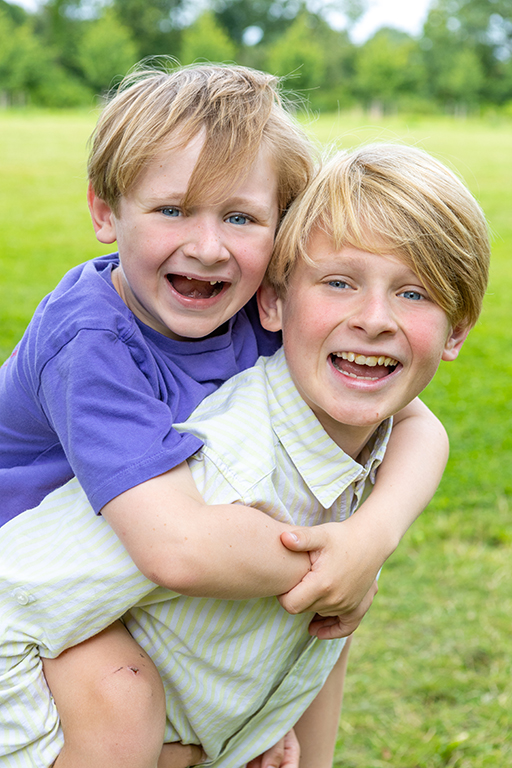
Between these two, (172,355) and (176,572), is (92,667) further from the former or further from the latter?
(172,355)

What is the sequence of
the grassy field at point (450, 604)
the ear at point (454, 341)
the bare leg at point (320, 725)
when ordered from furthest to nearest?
the grassy field at point (450, 604) < the bare leg at point (320, 725) < the ear at point (454, 341)

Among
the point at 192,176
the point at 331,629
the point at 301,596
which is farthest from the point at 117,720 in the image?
the point at 192,176

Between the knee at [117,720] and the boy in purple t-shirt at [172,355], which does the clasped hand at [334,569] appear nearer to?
the boy in purple t-shirt at [172,355]

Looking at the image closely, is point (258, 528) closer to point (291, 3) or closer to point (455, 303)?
point (455, 303)

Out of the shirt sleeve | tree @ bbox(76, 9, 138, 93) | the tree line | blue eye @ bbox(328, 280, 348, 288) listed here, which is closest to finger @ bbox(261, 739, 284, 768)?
the shirt sleeve

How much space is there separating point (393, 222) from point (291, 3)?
62917mm

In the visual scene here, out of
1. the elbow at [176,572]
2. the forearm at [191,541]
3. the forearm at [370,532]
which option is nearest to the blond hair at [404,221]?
the forearm at [370,532]

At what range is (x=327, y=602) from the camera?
165 cm

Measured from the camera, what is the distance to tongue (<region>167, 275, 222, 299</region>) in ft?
6.04

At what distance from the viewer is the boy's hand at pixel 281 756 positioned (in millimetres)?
2059

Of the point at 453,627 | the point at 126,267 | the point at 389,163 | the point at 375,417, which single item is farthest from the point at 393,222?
the point at 453,627

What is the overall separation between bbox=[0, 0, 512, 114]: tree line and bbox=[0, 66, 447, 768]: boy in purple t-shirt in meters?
42.1

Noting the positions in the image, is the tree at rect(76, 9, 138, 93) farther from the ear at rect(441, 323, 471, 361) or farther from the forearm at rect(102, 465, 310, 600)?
the forearm at rect(102, 465, 310, 600)

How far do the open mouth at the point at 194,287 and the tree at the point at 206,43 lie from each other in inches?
1853
